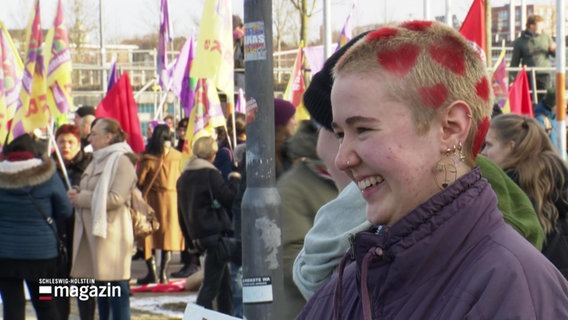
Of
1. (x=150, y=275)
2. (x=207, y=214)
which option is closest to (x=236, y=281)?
(x=207, y=214)

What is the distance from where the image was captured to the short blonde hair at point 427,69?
1.94 m

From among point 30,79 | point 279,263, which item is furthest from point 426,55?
point 30,79

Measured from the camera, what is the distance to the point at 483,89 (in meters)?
2.02

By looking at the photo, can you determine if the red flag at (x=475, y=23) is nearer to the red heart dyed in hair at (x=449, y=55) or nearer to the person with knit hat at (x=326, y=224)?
the person with knit hat at (x=326, y=224)

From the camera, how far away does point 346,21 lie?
1934 cm

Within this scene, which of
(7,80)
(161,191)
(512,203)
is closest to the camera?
(512,203)

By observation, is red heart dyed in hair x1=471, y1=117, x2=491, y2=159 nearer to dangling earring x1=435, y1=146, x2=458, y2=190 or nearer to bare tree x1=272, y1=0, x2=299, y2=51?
dangling earring x1=435, y1=146, x2=458, y2=190

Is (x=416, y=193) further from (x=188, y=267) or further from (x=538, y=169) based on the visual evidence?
(x=188, y=267)

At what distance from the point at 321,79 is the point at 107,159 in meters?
6.12

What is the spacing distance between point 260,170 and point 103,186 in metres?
3.50

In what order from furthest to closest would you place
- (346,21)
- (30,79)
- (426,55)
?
(346,21) → (30,79) → (426,55)

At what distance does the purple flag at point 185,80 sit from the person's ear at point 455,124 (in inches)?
629

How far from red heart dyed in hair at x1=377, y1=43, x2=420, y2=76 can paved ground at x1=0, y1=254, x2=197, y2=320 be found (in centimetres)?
888

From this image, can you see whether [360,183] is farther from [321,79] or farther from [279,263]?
[279,263]
